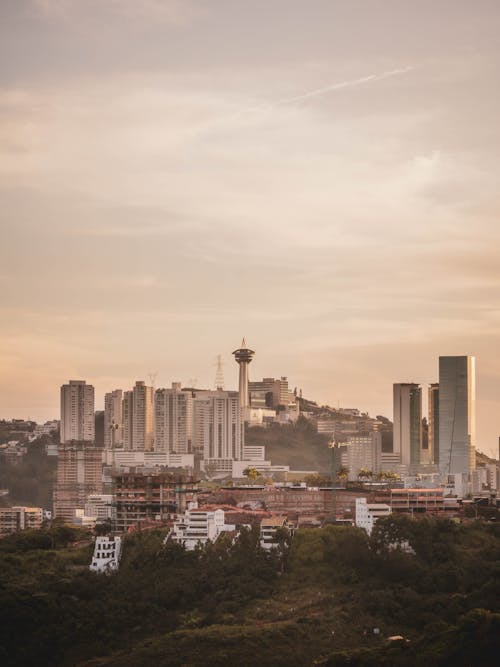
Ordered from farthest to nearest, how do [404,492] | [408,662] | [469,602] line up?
[404,492] → [469,602] → [408,662]

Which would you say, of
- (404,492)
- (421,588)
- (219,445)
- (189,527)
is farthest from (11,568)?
(219,445)

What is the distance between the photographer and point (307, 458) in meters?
98.9

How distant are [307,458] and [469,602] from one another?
66.3 meters

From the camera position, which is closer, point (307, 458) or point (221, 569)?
point (221, 569)

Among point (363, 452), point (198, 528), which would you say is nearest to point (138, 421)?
point (363, 452)

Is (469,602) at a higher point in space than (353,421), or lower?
lower

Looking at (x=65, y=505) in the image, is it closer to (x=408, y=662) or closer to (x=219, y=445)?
(x=219, y=445)

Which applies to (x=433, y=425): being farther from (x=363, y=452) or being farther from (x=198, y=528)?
(x=198, y=528)

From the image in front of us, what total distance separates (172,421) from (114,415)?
4212 mm

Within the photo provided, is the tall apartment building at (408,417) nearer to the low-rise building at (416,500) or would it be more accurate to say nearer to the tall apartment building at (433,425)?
the tall apartment building at (433,425)

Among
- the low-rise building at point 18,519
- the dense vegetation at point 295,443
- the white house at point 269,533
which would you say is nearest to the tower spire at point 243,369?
the dense vegetation at point 295,443

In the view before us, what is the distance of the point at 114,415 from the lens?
96875 mm

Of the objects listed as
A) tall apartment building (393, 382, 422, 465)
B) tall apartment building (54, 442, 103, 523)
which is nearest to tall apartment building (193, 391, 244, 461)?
tall apartment building (393, 382, 422, 465)

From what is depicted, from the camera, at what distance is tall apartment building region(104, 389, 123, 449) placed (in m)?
95.5
